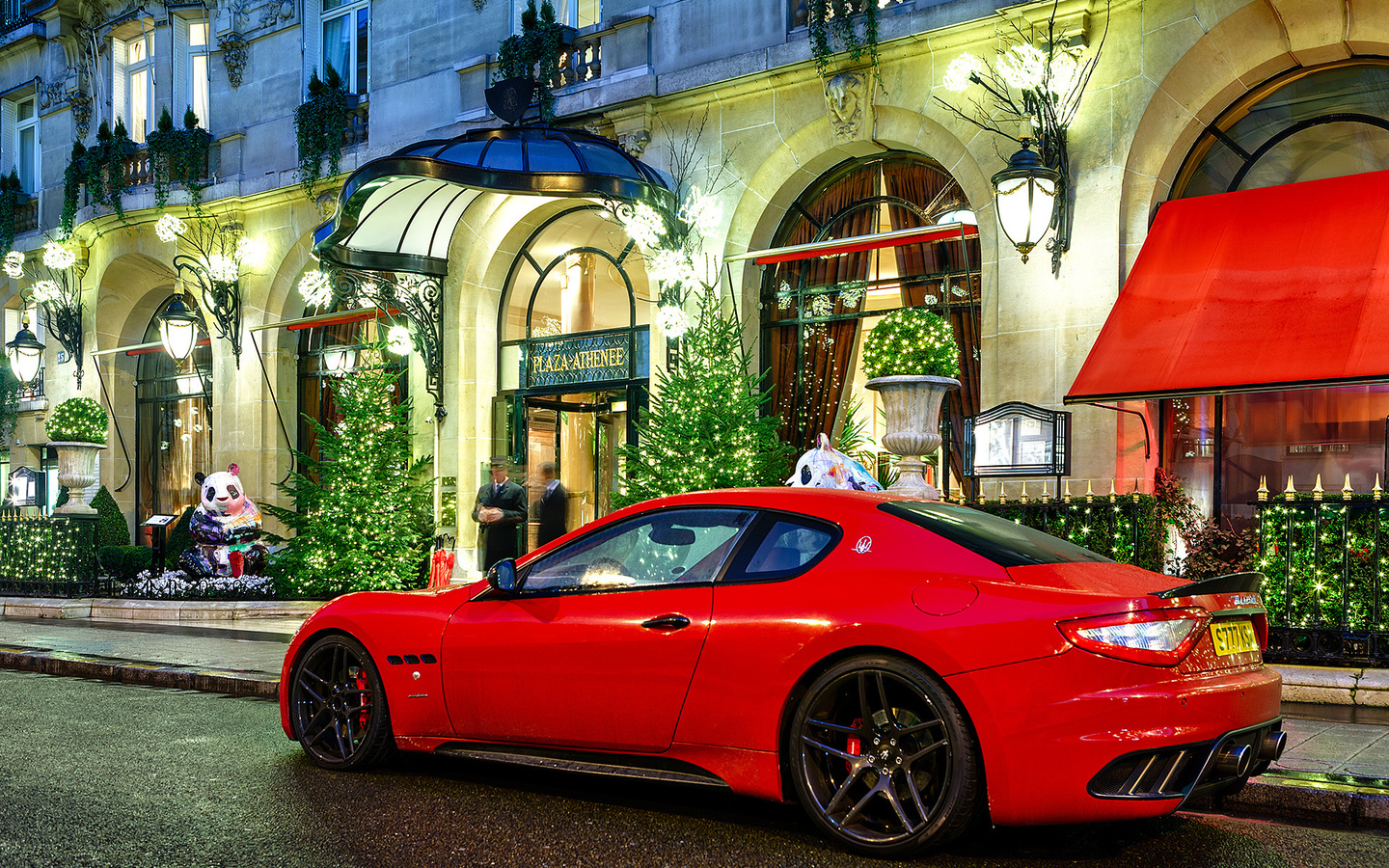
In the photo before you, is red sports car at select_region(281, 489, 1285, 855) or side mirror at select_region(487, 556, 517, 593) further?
side mirror at select_region(487, 556, 517, 593)

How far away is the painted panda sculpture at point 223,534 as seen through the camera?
57.0 ft

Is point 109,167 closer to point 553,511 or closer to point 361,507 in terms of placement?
point 361,507

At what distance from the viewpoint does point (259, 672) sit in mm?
9344

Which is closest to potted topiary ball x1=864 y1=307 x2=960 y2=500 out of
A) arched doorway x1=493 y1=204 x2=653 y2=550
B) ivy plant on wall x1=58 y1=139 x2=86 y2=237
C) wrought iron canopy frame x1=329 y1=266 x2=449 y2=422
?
arched doorway x1=493 y1=204 x2=653 y2=550

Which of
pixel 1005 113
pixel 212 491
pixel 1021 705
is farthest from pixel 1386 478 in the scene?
pixel 212 491

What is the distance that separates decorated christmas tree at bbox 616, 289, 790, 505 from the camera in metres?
12.7

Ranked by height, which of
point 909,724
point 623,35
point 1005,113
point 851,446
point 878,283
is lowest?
point 909,724

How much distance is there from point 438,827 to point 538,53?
13471 mm

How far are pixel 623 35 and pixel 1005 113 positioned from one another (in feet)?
18.4

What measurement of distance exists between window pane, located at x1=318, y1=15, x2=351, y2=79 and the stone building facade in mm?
50

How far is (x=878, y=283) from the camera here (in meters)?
14.4

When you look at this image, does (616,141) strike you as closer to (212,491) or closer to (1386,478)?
(212,491)

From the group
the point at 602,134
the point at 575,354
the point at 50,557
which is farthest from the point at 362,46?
the point at 50,557

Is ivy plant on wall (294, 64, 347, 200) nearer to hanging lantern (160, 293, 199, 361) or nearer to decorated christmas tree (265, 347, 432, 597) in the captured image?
hanging lantern (160, 293, 199, 361)
